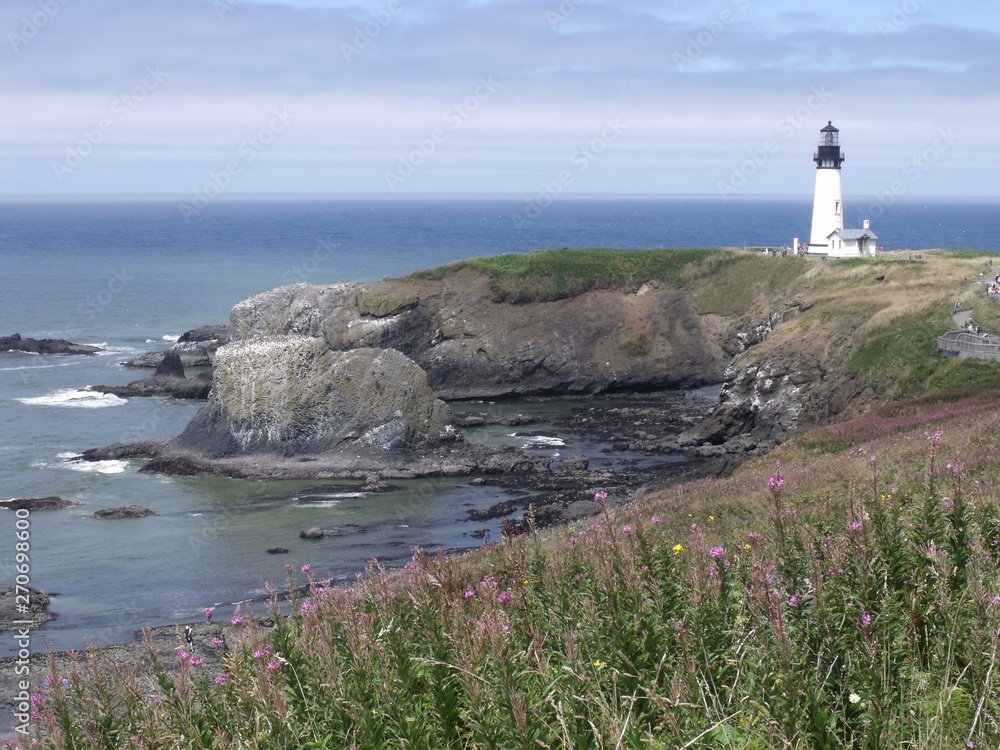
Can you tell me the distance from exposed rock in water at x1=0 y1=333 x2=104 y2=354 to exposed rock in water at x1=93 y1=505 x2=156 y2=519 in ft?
154

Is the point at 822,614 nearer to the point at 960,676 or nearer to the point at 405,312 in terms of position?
the point at 960,676

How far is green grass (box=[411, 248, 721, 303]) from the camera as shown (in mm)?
76938

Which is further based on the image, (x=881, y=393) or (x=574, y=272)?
(x=574, y=272)

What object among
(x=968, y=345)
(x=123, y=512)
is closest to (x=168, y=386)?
(x=123, y=512)

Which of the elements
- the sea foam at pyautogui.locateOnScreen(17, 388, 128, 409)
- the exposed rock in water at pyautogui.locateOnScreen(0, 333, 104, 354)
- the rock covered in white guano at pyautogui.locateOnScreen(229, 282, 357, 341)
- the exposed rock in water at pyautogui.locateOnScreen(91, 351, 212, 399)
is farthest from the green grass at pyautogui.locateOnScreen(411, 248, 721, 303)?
the exposed rock in water at pyautogui.locateOnScreen(0, 333, 104, 354)

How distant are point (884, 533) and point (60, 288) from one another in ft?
448

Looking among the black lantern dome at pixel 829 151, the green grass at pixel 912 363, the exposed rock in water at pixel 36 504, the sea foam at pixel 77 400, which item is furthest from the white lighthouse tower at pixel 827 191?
the exposed rock in water at pixel 36 504

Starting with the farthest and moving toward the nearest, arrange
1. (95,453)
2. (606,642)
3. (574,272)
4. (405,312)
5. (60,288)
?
(60,288) < (574,272) < (405,312) < (95,453) < (606,642)

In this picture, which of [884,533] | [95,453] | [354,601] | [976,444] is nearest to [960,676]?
[884,533]

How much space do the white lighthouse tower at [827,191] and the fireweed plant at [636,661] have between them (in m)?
77.2

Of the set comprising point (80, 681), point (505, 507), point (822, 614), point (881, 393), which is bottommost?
point (505, 507)

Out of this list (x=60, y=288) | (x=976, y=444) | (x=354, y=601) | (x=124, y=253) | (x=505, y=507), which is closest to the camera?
(x=354, y=601)

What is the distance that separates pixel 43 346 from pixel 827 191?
61.7 m

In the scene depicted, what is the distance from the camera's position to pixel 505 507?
43469 millimetres
